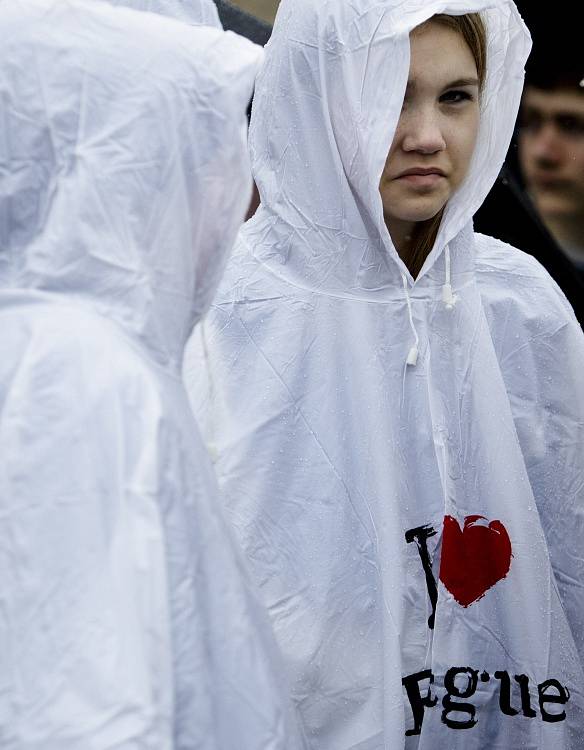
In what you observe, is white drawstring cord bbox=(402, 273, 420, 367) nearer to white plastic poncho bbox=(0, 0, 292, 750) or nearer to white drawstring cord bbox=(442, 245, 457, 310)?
white drawstring cord bbox=(442, 245, 457, 310)

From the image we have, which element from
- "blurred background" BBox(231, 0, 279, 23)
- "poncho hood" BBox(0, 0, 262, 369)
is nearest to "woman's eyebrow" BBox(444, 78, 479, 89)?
"poncho hood" BBox(0, 0, 262, 369)

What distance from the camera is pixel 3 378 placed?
127cm

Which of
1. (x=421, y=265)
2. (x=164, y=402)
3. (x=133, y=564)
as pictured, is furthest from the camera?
(x=421, y=265)

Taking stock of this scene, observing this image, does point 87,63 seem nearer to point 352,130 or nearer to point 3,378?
point 3,378

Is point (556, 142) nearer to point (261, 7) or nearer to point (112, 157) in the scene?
point (261, 7)

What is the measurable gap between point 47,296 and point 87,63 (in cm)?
28

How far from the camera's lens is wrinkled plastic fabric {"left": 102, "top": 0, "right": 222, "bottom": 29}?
2799 mm

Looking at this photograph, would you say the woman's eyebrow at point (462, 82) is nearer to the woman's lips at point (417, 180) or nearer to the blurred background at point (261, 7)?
the woman's lips at point (417, 180)

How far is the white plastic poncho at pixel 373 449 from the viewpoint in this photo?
2.17 meters

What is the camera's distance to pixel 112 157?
137 cm

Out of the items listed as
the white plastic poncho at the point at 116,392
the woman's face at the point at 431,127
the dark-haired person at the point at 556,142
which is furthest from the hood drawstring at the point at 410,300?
the dark-haired person at the point at 556,142

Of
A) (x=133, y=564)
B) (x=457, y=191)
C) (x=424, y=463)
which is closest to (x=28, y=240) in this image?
(x=133, y=564)

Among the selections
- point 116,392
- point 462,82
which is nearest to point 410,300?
point 462,82

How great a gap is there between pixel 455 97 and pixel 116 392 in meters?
1.32
